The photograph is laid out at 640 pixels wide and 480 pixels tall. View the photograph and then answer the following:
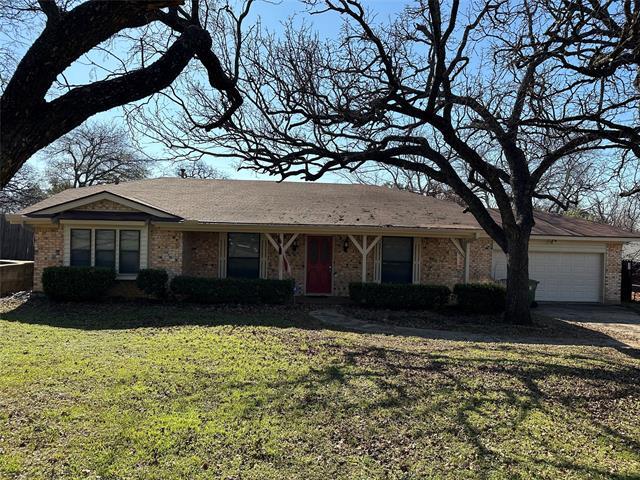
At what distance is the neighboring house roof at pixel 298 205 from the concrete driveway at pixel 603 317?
2.68 metres

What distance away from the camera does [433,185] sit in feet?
123

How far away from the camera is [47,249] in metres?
14.9

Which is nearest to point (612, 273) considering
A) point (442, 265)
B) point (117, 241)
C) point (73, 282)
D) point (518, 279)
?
point (442, 265)

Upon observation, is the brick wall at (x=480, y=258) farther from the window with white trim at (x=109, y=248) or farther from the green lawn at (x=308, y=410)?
the window with white trim at (x=109, y=248)

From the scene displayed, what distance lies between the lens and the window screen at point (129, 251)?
49.4 ft

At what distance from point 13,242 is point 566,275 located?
80.1 ft

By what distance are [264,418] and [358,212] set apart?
1239cm

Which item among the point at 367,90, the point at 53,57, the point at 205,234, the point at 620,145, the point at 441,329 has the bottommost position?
the point at 441,329

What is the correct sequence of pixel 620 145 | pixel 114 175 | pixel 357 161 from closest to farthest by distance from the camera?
pixel 620 145, pixel 357 161, pixel 114 175

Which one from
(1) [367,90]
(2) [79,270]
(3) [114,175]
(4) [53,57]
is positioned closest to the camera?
(4) [53,57]

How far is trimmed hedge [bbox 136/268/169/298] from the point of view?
14.3m

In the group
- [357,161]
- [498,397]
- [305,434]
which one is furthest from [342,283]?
[305,434]

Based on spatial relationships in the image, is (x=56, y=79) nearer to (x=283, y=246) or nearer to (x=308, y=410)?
(x=308, y=410)

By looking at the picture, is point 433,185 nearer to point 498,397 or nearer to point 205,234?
point 205,234
